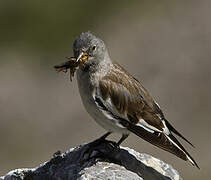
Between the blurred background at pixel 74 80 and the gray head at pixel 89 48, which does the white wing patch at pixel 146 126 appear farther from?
the blurred background at pixel 74 80

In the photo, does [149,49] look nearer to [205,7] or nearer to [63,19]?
[205,7]

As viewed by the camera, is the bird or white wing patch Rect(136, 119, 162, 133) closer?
the bird

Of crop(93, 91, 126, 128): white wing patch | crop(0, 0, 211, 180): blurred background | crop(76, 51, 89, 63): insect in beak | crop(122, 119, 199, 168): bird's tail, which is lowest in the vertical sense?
crop(122, 119, 199, 168): bird's tail

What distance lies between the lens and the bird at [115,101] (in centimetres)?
885

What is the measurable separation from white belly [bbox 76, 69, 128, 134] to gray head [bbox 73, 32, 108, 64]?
234 millimetres

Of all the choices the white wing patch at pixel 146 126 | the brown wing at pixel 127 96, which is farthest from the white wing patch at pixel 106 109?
the white wing patch at pixel 146 126

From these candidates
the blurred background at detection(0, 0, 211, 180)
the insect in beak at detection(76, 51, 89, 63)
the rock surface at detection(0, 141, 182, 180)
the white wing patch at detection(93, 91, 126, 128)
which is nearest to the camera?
the rock surface at detection(0, 141, 182, 180)

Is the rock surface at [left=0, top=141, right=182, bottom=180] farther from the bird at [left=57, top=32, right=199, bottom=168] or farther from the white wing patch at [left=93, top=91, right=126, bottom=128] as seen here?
the white wing patch at [left=93, top=91, right=126, bottom=128]

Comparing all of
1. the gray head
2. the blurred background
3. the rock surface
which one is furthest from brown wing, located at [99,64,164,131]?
the blurred background

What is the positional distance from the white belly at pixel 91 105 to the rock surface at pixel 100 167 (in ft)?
0.97

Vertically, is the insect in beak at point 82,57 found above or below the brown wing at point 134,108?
above

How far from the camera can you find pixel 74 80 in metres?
22.3

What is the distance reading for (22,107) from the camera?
21.7m

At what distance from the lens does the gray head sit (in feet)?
29.3
